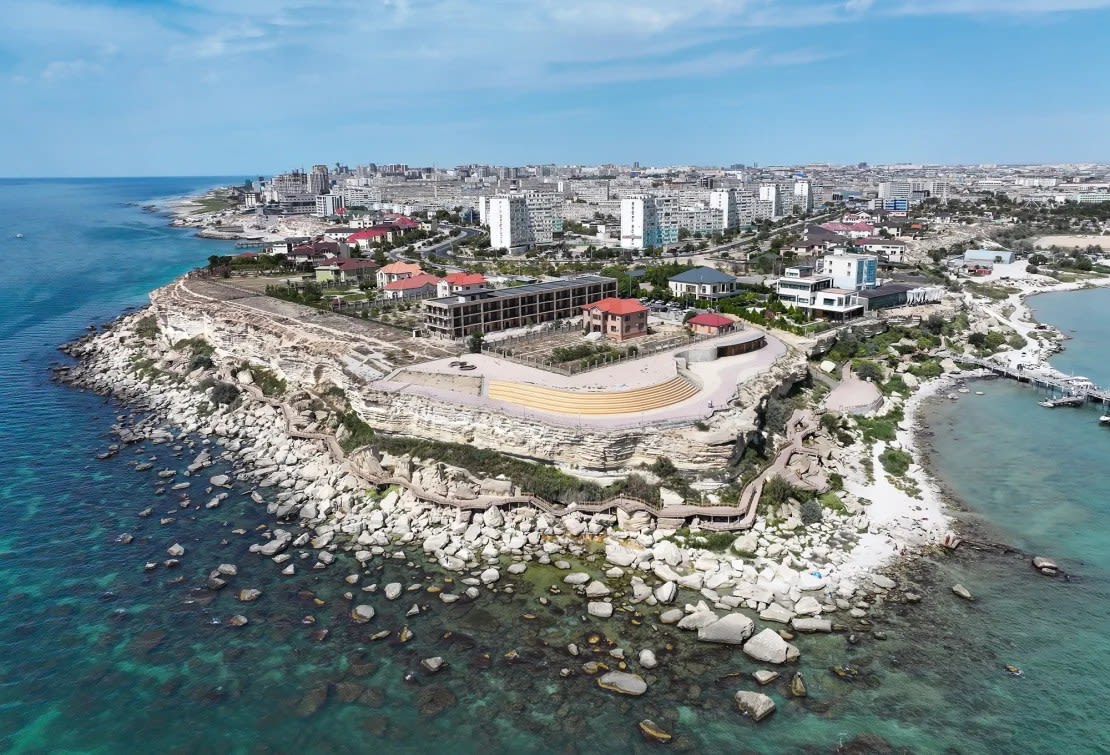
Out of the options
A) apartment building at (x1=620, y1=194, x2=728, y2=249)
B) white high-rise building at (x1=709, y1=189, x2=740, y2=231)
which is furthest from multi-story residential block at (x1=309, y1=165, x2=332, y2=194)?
white high-rise building at (x1=709, y1=189, x2=740, y2=231)

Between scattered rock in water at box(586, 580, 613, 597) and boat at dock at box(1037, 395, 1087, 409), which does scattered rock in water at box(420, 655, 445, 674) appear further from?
boat at dock at box(1037, 395, 1087, 409)

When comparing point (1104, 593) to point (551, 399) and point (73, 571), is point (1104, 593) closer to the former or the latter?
point (551, 399)

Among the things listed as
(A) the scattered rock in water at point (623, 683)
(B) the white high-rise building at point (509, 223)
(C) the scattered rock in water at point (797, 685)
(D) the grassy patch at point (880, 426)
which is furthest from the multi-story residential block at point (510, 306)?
(B) the white high-rise building at point (509, 223)

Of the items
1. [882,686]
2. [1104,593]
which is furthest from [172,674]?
[1104,593]

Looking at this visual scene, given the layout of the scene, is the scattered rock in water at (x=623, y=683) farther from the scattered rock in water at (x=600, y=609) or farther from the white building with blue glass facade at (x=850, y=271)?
the white building with blue glass facade at (x=850, y=271)

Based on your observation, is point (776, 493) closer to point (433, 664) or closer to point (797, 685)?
point (797, 685)
